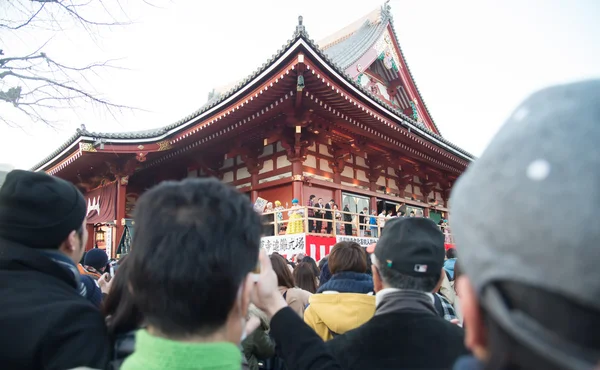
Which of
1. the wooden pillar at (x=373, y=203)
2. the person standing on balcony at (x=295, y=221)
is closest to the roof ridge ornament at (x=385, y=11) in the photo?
the wooden pillar at (x=373, y=203)

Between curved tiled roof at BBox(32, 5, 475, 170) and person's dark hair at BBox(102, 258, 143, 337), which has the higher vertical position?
curved tiled roof at BBox(32, 5, 475, 170)

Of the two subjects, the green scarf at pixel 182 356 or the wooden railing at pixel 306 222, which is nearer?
the green scarf at pixel 182 356

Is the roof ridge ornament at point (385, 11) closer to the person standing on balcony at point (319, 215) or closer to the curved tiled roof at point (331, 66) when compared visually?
the curved tiled roof at point (331, 66)

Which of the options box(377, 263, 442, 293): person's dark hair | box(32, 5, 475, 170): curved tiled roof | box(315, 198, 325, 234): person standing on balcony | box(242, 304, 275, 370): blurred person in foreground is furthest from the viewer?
box(315, 198, 325, 234): person standing on balcony

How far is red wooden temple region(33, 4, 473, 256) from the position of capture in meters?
7.95

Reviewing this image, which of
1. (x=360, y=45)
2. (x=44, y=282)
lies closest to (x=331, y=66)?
(x=44, y=282)

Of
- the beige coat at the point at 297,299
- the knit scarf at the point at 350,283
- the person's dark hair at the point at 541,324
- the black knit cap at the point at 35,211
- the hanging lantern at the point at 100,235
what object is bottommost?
the beige coat at the point at 297,299

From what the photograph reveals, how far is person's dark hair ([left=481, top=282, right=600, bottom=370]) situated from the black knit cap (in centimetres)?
130

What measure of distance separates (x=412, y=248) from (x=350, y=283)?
883mm

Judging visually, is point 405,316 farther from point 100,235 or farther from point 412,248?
point 100,235

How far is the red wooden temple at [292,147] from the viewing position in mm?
7953

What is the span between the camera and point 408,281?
1.33 meters

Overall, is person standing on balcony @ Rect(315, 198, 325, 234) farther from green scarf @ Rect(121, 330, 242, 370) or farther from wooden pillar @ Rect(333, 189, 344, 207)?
green scarf @ Rect(121, 330, 242, 370)

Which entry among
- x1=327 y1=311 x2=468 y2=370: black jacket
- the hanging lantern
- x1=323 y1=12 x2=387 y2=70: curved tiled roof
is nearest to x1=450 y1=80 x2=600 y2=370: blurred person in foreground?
x1=327 y1=311 x2=468 y2=370: black jacket
